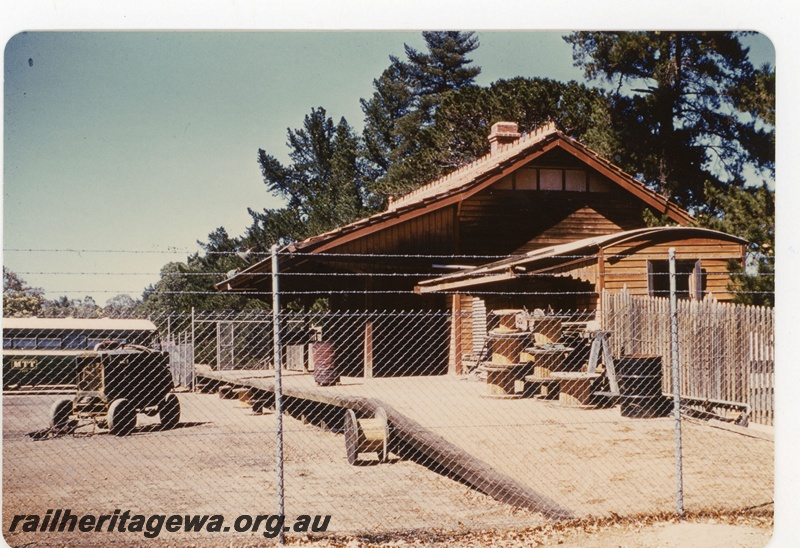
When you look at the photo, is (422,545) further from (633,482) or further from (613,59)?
(613,59)

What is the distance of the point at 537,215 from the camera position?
65.4 feet

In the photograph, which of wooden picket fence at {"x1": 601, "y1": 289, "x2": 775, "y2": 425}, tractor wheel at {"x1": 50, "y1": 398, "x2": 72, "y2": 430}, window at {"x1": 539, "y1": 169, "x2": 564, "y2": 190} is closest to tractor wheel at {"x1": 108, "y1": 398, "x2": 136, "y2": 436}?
tractor wheel at {"x1": 50, "y1": 398, "x2": 72, "y2": 430}

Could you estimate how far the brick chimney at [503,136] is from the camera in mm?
23547

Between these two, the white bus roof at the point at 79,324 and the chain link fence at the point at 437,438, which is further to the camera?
the white bus roof at the point at 79,324

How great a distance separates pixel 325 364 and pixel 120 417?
4.65m

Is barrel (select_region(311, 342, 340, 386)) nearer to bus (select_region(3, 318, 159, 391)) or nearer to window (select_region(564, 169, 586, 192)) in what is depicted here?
bus (select_region(3, 318, 159, 391))

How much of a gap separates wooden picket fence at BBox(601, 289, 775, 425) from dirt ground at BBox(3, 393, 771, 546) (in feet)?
14.1

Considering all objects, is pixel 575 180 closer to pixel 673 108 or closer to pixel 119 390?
pixel 673 108

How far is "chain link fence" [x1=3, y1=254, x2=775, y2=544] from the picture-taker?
747 centimetres

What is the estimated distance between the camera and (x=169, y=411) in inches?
524

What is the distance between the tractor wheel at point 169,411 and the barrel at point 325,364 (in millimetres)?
3315

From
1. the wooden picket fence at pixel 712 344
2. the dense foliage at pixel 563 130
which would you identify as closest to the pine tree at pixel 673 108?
the dense foliage at pixel 563 130

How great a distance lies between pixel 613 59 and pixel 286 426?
1419cm

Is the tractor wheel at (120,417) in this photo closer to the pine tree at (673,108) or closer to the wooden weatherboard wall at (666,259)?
the wooden weatherboard wall at (666,259)
